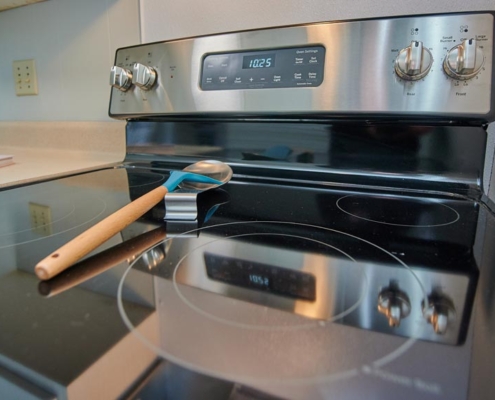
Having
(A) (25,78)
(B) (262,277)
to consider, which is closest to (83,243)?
(B) (262,277)

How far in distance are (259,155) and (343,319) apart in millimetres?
498

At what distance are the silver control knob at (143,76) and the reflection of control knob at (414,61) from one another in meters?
0.48

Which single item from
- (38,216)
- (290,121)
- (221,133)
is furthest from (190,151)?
(38,216)

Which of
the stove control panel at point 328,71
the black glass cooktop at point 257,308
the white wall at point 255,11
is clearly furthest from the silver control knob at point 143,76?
the black glass cooktop at point 257,308

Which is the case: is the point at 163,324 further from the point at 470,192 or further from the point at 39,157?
the point at 39,157

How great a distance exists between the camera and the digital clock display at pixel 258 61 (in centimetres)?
64

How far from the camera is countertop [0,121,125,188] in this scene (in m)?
0.82

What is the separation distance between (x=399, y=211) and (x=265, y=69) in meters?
0.35

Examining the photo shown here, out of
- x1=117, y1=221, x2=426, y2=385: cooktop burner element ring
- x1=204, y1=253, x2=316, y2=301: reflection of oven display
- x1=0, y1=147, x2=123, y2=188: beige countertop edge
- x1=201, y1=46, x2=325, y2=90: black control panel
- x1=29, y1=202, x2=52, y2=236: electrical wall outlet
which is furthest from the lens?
x1=0, y1=147, x2=123, y2=188: beige countertop edge

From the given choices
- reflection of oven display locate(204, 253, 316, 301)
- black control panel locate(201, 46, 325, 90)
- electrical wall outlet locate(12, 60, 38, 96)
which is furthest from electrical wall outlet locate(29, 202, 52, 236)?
electrical wall outlet locate(12, 60, 38, 96)

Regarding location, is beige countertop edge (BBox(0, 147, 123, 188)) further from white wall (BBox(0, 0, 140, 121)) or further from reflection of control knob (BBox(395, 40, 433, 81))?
reflection of control knob (BBox(395, 40, 433, 81))

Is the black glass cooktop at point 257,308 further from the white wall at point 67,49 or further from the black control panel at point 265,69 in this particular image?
the white wall at point 67,49

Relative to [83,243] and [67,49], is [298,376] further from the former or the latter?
[67,49]

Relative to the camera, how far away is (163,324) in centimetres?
26
